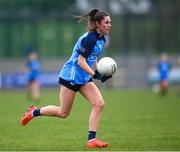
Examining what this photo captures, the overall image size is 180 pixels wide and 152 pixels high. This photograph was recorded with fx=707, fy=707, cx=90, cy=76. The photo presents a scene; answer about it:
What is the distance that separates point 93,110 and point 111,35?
38.5 metres

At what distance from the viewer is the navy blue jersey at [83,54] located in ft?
38.7

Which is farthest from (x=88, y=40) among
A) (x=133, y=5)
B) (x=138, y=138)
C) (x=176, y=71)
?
(x=133, y=5)

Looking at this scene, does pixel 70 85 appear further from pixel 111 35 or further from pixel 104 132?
pixel 111 35

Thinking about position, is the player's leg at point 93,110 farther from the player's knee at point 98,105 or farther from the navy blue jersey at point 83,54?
the navy blue jersey at point 83,54

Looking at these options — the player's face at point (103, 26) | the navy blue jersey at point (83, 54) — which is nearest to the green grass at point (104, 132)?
the navy blue jersey at point (83, 54)

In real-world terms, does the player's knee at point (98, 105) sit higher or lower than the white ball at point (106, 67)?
lower

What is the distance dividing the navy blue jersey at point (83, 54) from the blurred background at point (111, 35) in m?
31.7

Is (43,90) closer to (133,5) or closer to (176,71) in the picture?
(176,71)

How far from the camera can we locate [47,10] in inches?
A: 2003

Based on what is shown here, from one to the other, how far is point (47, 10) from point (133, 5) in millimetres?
6347

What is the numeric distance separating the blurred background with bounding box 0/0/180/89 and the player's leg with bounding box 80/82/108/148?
3172 cm

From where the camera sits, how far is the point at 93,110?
12.0 metres

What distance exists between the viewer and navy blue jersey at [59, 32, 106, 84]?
464 inches

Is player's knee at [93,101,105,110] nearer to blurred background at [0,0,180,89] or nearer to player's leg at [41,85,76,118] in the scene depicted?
player's leg at [41,85,76,118]
